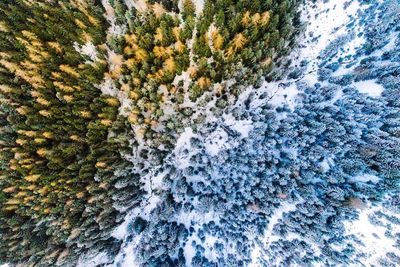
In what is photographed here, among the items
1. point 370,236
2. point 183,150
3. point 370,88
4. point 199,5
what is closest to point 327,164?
point 370,236

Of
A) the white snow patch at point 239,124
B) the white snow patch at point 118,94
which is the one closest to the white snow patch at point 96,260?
the white snow patch at point 118,94

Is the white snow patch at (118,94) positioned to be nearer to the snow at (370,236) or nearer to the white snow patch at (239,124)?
the white snow patch at (239,124)

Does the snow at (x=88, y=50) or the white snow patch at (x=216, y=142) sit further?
the white snow patch at (x=216, y=142)

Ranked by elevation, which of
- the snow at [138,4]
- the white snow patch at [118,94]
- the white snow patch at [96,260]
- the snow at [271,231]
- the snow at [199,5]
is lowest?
the snow at [271,231]

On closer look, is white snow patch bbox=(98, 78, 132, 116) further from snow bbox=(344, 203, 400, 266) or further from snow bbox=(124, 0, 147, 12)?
snow bbox=(344, 203, 400, 266)

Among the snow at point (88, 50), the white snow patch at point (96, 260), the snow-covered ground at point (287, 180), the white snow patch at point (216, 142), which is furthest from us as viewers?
the white snow patch at point (216, 142)

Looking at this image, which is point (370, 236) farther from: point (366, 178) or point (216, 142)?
point (216, 142)

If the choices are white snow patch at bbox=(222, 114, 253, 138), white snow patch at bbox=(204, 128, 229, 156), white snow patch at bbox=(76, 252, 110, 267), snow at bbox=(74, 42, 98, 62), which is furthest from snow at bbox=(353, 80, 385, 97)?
white snow patch at bbox=(76, 252, 110, 267)

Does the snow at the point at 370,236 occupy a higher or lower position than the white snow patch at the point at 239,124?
lower
